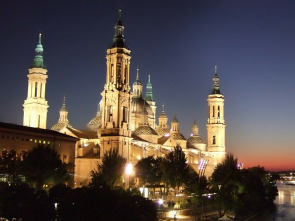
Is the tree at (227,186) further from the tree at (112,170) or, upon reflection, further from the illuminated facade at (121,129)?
the tree at (112,170)

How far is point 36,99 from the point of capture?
97.5 meters

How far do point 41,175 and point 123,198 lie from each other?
20.0 metres

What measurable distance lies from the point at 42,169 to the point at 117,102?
28.6 metres

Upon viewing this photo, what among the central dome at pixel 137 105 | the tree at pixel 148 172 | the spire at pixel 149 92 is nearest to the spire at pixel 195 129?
the spire at pixel 149 92

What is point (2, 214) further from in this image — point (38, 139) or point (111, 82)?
point (111, 82)

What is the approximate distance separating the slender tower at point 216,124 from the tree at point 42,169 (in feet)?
245

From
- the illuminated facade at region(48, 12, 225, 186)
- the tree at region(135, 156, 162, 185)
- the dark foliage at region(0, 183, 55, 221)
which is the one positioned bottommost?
the dark foliage at region(0, 183, 55, 221)

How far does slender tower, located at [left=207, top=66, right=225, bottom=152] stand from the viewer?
13125cm

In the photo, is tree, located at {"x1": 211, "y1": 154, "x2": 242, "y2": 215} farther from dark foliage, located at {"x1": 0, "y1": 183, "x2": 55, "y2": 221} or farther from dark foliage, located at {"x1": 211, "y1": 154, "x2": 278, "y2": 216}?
dark foliage, located at {"x1": 0, "y1": 183, "x2": 55, "y2": 221}

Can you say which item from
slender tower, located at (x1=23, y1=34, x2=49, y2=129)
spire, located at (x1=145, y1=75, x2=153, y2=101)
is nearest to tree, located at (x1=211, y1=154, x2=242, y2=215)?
slender tower, located at (x1=23, y1=34, x2=49, y2=129)

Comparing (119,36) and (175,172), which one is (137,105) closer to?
(119,36)

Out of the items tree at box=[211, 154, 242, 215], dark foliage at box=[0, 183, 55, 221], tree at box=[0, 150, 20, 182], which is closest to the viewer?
dark foliage at box=[0, 183, 55, 221]

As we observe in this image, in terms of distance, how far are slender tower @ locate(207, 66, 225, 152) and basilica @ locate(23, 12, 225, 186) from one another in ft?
13.3

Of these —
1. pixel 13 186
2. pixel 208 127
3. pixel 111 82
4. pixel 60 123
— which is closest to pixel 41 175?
pixel 13 186
